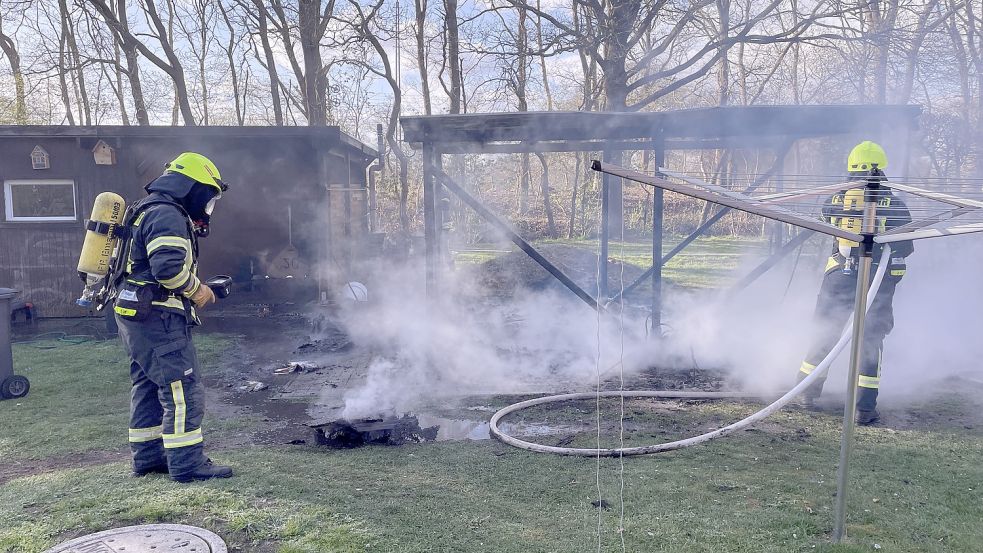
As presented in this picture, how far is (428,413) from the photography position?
6109 millimetres

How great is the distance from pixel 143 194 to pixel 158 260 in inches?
351

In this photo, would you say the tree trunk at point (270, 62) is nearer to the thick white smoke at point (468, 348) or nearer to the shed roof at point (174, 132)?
the shed roof at point (174, 132)

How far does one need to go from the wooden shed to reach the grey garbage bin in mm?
5273

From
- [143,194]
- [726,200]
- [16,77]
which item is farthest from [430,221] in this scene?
[16,77]

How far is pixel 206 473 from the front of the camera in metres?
4.12

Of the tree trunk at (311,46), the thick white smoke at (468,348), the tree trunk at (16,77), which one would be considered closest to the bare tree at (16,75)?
the tree trunk at (16,77)

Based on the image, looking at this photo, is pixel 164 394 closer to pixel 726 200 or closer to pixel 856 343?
pixel 726 200

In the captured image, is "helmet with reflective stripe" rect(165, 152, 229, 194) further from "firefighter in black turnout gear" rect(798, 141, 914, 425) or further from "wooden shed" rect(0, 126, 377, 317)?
"wooden shed" rect(0, 126, 377, 317)

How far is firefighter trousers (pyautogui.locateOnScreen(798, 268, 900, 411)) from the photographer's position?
5.36 metres

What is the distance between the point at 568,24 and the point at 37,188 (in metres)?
12.0

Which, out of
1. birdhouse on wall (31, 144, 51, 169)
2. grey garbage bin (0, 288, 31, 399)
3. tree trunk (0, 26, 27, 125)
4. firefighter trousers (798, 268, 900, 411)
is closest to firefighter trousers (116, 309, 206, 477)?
grey garbage bin (0, 288, 31, 399)

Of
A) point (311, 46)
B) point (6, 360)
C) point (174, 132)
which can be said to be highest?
point (311, 46)

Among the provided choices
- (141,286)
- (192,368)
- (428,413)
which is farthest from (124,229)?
(428,413)

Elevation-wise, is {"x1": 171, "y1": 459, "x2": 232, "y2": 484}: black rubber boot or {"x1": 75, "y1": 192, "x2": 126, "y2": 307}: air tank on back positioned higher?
{"x1": 75, "y1": 192, "x2": 126, "y2": 307}: air tank on back
